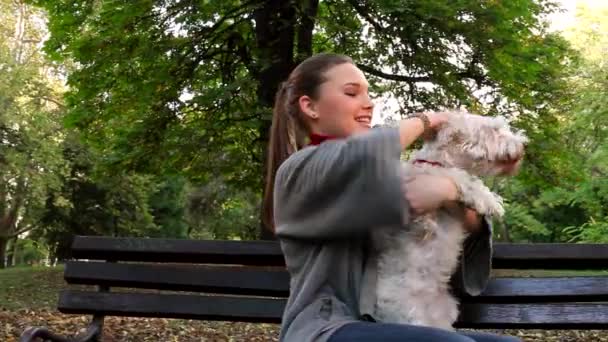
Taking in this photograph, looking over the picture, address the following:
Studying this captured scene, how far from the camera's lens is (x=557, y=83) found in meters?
13.3

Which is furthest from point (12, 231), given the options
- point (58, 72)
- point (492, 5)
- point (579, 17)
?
point (492, 5)

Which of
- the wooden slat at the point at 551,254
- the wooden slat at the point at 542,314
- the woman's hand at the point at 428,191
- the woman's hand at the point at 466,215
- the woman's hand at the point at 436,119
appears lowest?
the wooden slat at the point at 542,314

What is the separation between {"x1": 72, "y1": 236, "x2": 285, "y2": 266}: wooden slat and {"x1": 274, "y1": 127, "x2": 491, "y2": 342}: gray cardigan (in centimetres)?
125

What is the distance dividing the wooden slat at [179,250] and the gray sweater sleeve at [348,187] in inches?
54.2

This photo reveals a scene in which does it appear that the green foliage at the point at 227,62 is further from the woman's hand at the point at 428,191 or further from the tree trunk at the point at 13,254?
the tree trunk at the point at 13,254

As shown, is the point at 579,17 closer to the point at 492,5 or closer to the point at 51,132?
the point at 492,5

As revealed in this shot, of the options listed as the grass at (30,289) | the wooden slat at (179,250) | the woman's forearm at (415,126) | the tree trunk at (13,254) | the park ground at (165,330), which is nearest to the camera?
the woman's forearm at (415,126)

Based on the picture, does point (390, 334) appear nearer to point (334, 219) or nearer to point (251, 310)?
point (334, 219)

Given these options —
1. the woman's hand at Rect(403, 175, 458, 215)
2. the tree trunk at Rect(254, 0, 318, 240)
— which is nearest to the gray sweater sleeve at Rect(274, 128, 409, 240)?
the woman's hand at Rect(403, 175, 458, 215)

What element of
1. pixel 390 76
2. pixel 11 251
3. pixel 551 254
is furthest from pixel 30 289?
pixel 11 251

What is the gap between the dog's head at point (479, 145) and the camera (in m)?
2.65

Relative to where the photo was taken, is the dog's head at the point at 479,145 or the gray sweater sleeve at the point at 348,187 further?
the dog's head at the point at 479,145

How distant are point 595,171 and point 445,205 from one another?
2257 cm

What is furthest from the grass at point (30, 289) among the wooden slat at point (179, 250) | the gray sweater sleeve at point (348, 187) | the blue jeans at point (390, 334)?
the blue jeans at point (390, 334)
